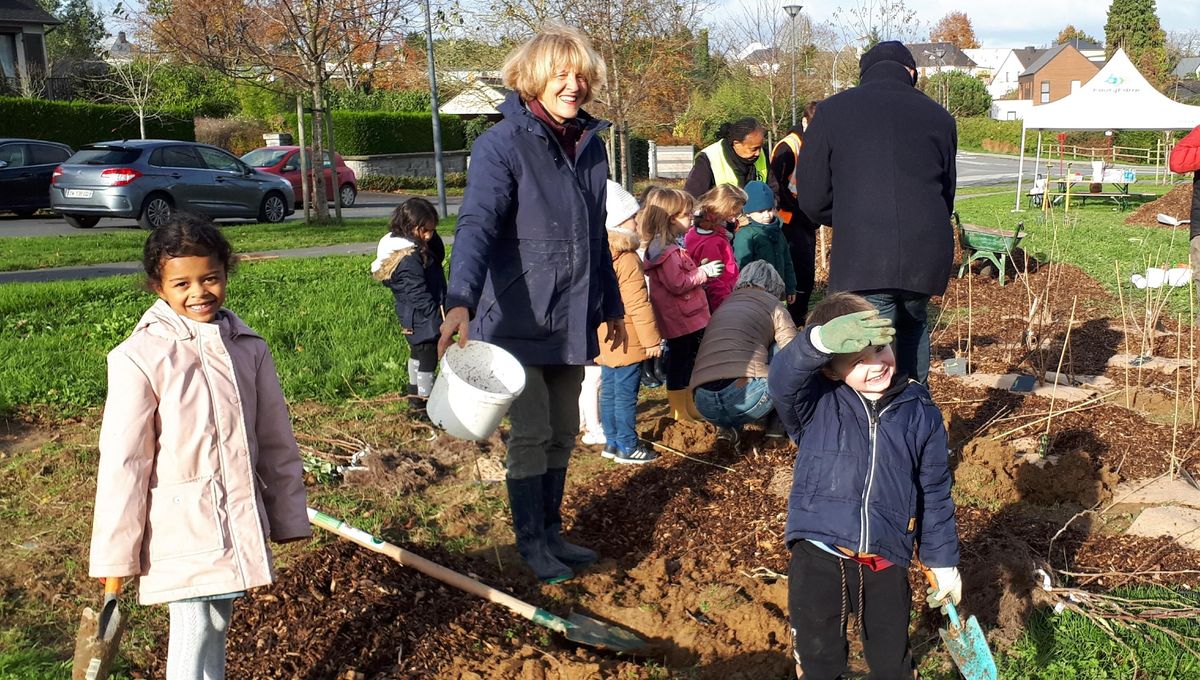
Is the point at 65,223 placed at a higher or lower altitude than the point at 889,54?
lower

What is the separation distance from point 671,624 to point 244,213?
1582 cm

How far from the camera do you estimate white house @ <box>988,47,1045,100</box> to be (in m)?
103

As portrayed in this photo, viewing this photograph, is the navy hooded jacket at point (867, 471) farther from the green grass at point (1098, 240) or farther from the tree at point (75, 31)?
the tree at point (75, 31)

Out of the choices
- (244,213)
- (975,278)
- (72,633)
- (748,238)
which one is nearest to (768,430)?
(748,238)

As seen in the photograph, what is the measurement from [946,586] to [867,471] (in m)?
0.43

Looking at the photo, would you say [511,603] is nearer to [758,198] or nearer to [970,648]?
[970,648]

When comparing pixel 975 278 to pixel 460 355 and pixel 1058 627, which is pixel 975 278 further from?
pixel 460 355

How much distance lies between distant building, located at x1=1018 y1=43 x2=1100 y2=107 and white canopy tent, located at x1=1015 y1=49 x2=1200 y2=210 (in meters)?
67.0

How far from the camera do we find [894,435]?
9.50 feet

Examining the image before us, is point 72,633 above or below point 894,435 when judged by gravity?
below

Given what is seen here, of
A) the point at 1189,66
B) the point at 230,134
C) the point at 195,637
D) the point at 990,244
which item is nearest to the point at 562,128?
the point at 195,637

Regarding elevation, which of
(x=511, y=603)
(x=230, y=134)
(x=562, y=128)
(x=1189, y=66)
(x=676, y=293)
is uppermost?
(x=1189, y=66)

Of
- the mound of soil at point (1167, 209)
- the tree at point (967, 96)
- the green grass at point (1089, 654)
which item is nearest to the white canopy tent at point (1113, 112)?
the mound of soil at point (1167, 209)

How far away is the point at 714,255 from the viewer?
21.5ft
